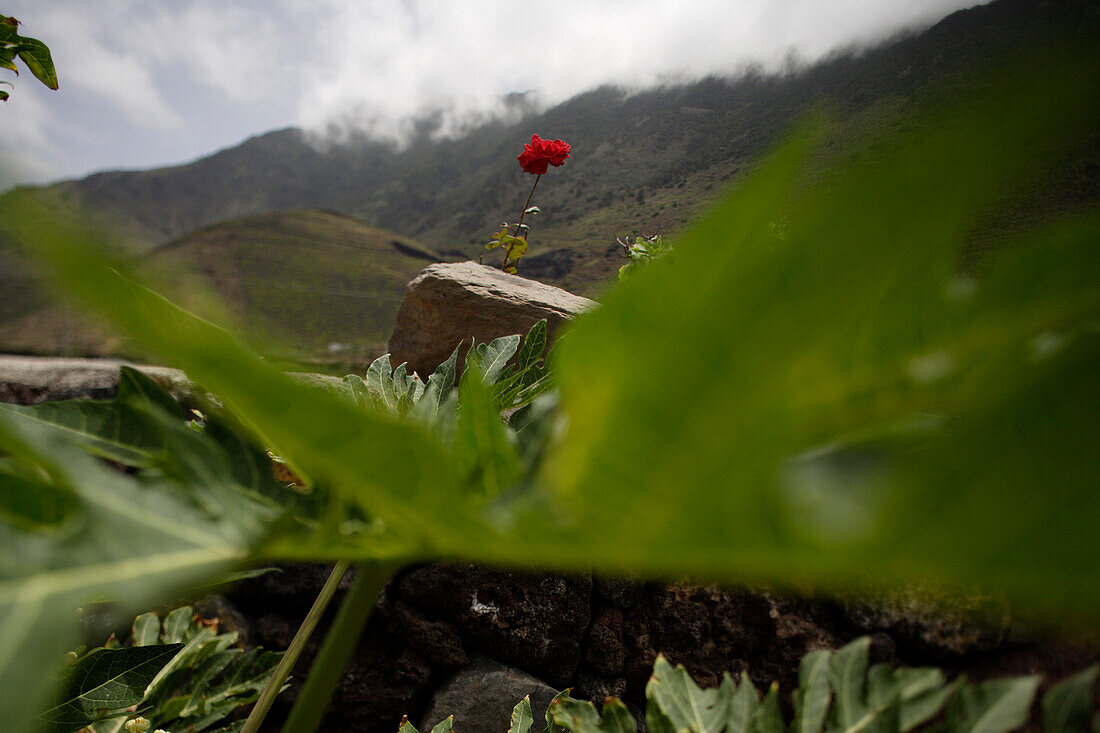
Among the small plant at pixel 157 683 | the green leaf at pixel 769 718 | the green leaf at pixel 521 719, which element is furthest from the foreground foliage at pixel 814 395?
the green leaf at pixel 521 719

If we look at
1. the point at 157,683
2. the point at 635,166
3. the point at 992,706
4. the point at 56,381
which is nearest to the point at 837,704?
the point at 992,706

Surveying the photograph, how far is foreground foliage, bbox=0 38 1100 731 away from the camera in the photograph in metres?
0.08

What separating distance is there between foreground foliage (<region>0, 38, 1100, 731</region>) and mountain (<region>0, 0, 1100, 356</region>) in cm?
1

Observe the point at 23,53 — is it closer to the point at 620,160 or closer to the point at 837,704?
the point at 837,704

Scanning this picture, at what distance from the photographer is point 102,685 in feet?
1.63

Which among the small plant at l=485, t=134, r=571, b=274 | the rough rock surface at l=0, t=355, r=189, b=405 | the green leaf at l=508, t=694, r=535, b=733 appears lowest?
the green leaf at l=508, t=694, r=535, b=733

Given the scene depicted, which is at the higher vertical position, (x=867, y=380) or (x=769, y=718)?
(x=867, y=380)

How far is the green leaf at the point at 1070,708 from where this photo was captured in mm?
264

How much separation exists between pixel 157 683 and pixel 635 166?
41.7 ft

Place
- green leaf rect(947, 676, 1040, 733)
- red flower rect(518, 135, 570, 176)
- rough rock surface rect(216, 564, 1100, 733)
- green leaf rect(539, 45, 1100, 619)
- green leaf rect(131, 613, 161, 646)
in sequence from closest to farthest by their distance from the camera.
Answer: green leaf rect(539, 45, 1100, 619)
green leaf rect(947, 676, 1040, 733)
green leaf rect(131, 613, 161, 646)
rough rock surface rect(216, 564, 1100, 733)
red flower rect(518, 135, 570, 176)

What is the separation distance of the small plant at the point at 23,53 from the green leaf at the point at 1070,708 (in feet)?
5.27

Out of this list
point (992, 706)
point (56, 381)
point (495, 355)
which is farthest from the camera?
point (56, 381)

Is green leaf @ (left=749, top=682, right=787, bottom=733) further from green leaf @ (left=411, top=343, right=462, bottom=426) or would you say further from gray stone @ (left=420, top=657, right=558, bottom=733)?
gray stone @ (left=420, top=657, right=558, bottom=733)

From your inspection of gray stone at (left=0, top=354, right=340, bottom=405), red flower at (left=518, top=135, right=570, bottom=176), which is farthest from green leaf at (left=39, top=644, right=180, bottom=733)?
red flower at (left=518, top=135, right=570, bottom=176)
